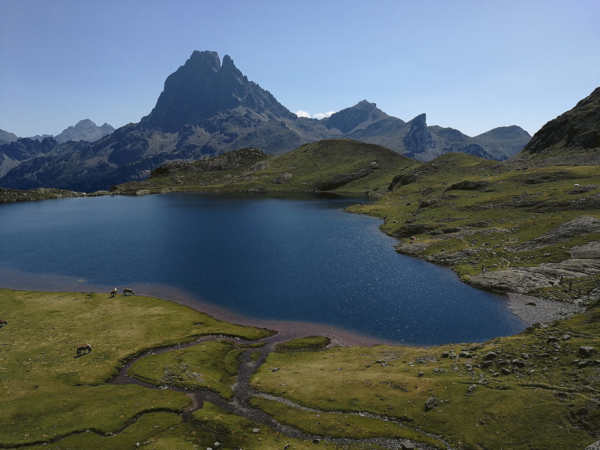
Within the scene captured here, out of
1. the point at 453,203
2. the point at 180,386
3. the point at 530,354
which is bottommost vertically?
the point at 180,386

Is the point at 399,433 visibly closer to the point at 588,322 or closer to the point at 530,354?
the point at 530,354

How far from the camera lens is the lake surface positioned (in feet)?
217

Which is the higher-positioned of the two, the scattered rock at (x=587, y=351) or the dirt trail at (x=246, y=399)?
the scattered rock at (x=587, y=351)

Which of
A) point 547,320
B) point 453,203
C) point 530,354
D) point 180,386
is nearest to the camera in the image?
point 530,354

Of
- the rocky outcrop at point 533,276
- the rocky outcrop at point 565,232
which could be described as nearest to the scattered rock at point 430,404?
the rocky outcrop at point 533,276

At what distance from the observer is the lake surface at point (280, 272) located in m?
66.2

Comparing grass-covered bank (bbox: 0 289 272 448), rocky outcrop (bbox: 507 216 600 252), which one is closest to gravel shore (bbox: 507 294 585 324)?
rocky outcrop (bbox: 507 216 600 252)

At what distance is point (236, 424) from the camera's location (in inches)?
1421

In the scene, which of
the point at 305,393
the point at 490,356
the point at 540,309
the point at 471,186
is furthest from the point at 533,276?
the point at 471,186

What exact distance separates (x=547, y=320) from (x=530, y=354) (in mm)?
24049

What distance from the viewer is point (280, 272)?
93.1 m

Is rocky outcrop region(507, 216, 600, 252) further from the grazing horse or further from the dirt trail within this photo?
the grazing horse

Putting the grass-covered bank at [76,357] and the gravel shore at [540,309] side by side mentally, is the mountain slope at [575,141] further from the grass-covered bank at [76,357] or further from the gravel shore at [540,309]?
the grass-covered bank at [76,357]

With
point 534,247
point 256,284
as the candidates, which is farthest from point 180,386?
point 534,247
